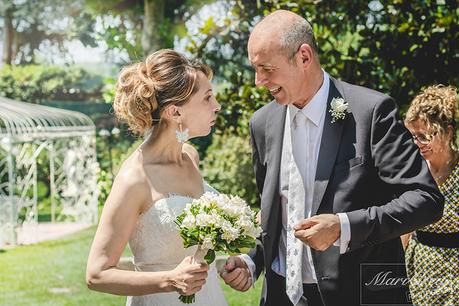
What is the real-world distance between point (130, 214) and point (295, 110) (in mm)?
870

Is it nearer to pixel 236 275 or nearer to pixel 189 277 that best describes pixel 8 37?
pixel 236 275

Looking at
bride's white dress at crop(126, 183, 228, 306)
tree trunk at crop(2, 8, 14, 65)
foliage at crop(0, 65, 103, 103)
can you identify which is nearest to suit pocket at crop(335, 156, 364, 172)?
bride's white dress at crop(126, 183, 228, 306)

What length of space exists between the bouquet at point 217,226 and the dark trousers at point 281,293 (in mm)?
409

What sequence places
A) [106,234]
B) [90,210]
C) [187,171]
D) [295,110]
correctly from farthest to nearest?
[90,210]
[187,171]
[295,110]
[106,234]

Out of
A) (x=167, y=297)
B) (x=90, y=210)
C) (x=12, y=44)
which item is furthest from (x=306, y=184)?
(x=12, y=44)

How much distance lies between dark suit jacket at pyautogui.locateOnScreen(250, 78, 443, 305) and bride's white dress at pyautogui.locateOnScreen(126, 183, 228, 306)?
15.3 inches

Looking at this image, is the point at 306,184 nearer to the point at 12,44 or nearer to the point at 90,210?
the point at 90,210

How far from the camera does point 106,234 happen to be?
322cm

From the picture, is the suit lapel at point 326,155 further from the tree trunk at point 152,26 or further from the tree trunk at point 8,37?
the tree trunk at point 8,37

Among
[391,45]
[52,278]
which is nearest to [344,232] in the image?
[391,45]

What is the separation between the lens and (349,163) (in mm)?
3264

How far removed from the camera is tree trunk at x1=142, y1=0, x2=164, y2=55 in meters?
14.2

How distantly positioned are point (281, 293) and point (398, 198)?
0.73m

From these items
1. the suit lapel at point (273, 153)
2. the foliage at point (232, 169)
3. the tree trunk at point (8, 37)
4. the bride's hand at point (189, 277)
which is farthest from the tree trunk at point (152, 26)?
the bride's hand at point (189, 277)
